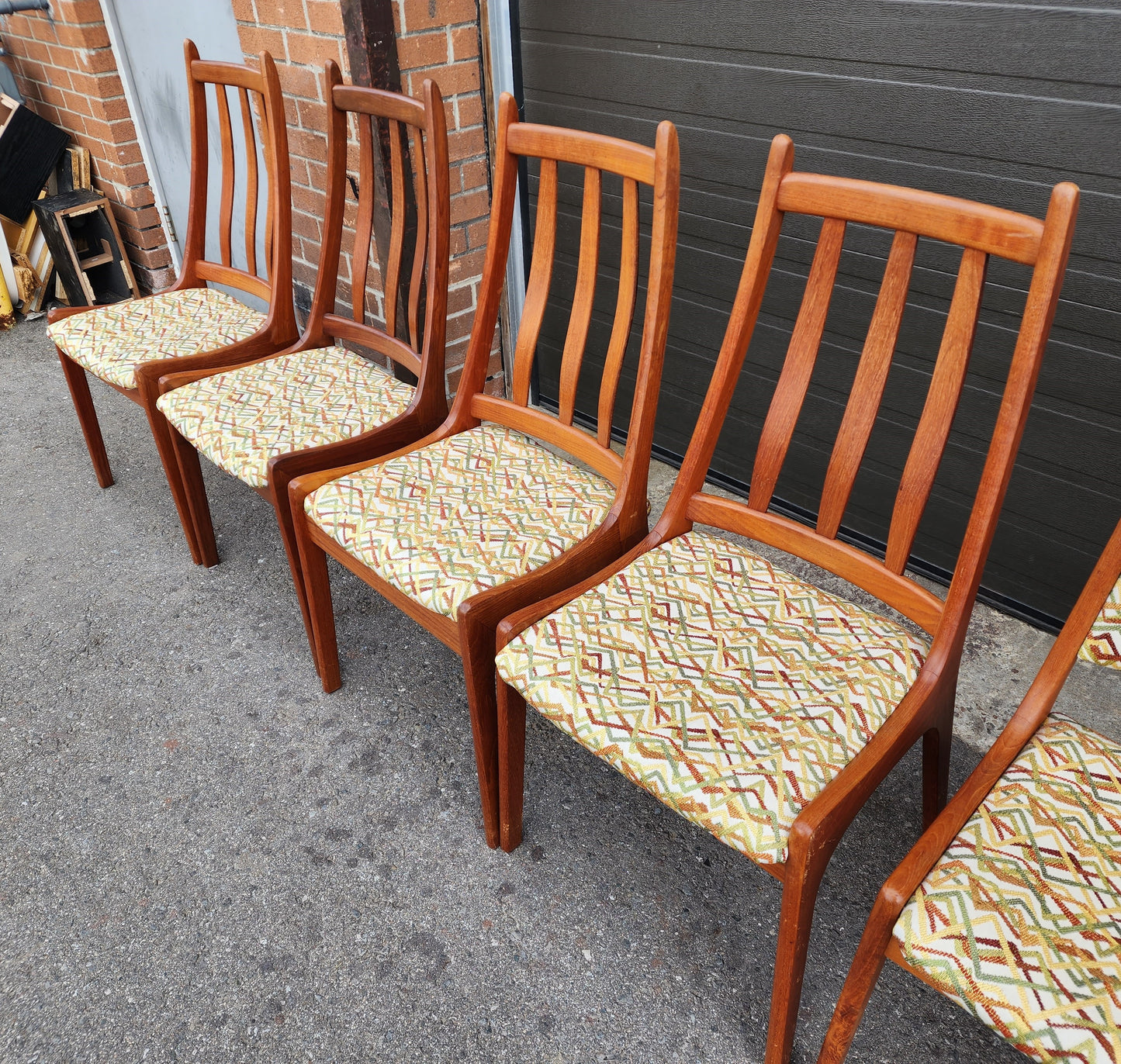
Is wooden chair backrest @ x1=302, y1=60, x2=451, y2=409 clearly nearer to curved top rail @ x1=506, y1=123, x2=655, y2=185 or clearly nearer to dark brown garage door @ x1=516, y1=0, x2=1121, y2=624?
curved top rail @ x1=506, y1=123, x2=655, y2=185

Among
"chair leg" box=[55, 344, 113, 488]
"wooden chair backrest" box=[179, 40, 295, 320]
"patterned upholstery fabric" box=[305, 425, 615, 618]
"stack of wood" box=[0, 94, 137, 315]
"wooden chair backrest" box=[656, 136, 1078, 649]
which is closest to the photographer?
"wooden chair backrest" box=[656, 136, 1078, 649]

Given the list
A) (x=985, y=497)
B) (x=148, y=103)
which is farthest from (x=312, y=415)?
(x=148, y=103)

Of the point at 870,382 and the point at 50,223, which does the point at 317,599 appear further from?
the point at 50,223

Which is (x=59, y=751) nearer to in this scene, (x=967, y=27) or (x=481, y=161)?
(x=481, y=161)

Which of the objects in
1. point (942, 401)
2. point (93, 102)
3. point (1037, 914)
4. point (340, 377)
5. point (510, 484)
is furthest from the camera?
point (93, 102)

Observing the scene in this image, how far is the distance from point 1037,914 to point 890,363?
75 cm

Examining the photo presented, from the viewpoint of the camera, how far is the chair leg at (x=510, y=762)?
134cm

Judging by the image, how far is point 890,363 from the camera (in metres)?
1.28

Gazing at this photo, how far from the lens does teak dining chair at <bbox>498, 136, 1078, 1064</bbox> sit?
1036mm

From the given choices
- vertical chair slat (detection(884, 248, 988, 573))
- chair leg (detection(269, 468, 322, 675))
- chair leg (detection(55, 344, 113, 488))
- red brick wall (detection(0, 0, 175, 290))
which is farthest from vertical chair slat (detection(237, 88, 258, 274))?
vertical chair slat (detection(884, 248, 988, 573))

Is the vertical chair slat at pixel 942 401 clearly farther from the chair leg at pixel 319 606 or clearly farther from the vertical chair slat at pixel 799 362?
the chair leg at pixel 319 606

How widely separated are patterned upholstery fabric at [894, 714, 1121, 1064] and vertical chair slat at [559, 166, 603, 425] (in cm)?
93

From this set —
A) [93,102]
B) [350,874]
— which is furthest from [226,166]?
[350,874]

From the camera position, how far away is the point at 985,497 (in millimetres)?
1113
